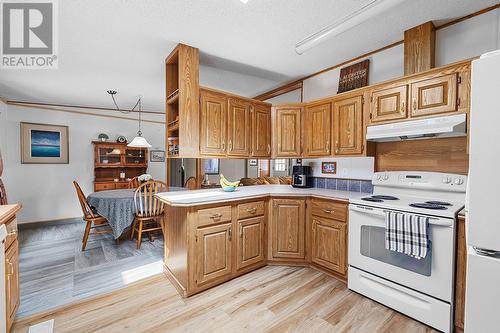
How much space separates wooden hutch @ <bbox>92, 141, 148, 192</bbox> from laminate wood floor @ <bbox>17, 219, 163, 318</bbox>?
1445 millimetres

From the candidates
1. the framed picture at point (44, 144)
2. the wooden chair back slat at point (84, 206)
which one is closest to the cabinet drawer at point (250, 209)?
the wooden chair back slat at point (84, 206)

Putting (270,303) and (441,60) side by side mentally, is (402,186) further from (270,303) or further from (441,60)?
(270,303)

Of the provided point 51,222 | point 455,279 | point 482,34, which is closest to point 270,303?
point 455,279

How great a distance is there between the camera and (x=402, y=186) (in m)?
2.36

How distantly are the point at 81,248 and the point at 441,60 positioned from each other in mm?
5056

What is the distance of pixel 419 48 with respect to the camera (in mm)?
2203

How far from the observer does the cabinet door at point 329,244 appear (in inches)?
92.7

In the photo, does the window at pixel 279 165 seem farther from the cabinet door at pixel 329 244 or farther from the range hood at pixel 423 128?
the range hood at pixel 423 128

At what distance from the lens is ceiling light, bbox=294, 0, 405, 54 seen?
165 centimetres

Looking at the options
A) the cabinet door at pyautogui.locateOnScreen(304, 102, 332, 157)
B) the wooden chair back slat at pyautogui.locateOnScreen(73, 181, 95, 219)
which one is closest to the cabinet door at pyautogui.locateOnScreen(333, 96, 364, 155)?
the cabinet door at pyautogui.locateOnScreen(304, 102, 332, 157)

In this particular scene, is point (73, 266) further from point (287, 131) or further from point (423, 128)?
point (423, 128)

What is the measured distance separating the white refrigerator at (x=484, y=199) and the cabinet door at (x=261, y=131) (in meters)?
Result: 2.35

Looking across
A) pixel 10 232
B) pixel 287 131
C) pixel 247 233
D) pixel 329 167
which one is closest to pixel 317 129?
pixel 287 131

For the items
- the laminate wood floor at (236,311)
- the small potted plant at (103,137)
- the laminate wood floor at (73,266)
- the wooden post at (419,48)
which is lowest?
the laminate wood floor at (73,266)
